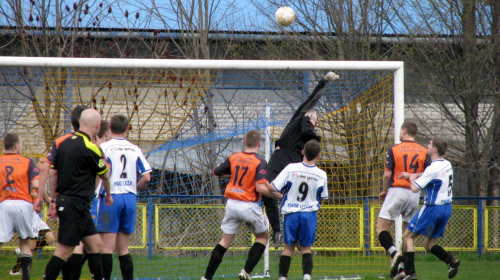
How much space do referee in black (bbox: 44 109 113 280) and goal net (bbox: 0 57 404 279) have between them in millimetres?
2811

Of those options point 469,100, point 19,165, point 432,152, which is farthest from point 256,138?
point 469,100

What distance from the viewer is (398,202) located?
7.80 metres

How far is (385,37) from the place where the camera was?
1537 cm

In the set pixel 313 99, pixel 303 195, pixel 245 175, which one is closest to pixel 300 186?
pixel 303 195

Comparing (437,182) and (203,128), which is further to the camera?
(203,128)

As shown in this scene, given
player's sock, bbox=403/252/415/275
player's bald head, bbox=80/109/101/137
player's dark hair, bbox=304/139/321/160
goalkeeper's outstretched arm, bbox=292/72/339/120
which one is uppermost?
goalkeeper's outstretched arm, bbox=292/72/339/120

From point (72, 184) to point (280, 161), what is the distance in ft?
9.41

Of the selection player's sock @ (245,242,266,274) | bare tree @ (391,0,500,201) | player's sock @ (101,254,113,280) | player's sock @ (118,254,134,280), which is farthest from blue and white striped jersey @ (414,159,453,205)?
bare tree @ (391,0,500,201)

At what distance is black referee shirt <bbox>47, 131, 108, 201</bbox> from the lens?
566 centimetres

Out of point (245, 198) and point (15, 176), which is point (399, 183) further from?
point (15, 176)

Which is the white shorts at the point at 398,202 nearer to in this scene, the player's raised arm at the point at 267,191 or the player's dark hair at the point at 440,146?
the player's dark hair at the point at 440,146

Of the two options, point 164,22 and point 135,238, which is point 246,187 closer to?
point 135,238

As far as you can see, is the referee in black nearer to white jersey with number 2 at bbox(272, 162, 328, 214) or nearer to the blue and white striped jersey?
white jersey with number 2 at bbox(272, 162, 328, 214)

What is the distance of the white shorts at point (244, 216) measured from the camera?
7234 millimetres
